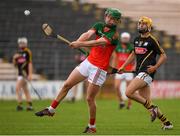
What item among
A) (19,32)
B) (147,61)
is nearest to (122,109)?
(147,61)

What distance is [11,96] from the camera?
28.7 metres

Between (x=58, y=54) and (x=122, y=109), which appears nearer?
(x=122, y=109)

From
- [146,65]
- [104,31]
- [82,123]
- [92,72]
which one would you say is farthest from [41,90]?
[104,31]

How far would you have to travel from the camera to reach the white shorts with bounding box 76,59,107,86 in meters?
13.8

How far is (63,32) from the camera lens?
32.8 metres

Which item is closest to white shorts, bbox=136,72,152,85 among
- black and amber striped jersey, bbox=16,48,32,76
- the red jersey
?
black and amber striped jersey, bbox=16,48,32,76

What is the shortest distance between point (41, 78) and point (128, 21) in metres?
6.05

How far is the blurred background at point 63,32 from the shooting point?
1208 inches

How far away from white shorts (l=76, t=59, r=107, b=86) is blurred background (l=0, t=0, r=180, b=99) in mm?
15265

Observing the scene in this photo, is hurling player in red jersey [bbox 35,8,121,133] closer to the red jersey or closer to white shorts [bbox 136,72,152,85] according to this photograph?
white shorts [bbox 136,72,152,85]

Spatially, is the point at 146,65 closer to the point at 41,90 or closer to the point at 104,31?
the point at 104,31

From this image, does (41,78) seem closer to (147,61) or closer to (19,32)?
(19,32)

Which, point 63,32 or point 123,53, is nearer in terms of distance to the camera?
point 123,53

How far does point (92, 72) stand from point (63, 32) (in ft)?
62.9
